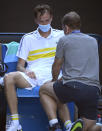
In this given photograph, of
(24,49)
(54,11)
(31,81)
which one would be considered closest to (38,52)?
(24,49)

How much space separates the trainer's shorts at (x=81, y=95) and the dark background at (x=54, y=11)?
4184 millimetres

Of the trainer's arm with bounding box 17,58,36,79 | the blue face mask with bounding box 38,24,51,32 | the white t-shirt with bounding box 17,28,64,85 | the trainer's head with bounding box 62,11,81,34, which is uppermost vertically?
the trainer's head with bounding box 62,11,81,34

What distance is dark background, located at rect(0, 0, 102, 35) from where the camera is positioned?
7.55 m

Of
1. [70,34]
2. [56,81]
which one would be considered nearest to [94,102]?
[56,81]

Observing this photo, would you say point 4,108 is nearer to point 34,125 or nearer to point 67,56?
point 34,125

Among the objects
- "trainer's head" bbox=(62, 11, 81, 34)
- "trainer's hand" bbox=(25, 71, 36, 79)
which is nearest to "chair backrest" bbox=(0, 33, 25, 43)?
"trainer's hand" bbox=(25, 71, 36, 79)

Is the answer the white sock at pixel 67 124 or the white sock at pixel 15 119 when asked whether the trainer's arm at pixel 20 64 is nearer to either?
the white sock at pixel 15 119

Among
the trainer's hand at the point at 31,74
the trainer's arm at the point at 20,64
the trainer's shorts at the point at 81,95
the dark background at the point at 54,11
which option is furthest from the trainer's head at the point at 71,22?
the dark background at the point at 54,11

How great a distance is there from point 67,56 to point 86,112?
0.56 metres

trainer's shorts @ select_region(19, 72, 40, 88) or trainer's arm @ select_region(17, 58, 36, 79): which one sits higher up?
trainer's arm @ select_region(17, 58, 36, 79)

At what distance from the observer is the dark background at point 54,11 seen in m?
7.55

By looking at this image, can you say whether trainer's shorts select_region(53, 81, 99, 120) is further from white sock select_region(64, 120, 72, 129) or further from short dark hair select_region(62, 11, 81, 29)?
short dark hair select_region(62, 11, 81, 29)

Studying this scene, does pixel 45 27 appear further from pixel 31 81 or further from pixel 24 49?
pixel 31 81

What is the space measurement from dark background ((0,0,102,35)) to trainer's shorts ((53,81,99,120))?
4.18m
